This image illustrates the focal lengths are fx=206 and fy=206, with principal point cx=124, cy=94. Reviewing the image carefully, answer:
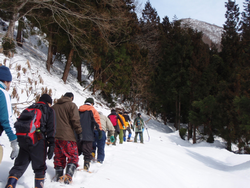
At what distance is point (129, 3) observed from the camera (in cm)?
2656

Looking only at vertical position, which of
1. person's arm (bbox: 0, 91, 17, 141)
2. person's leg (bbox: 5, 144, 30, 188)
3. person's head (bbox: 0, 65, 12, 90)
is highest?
person's head (bbox: 0, 65, 12, 90)

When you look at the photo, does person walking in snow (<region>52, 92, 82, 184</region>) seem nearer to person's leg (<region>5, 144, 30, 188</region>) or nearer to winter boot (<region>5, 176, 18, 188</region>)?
person's leg (<region>5, 144, 30, 188</region>)

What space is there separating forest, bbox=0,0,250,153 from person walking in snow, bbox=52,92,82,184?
9405 millimetres

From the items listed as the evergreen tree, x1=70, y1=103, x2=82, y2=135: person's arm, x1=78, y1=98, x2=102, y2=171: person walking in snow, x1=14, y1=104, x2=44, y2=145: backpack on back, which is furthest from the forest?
x1=14, y1=104, x2=44, y2=145: backpack on back

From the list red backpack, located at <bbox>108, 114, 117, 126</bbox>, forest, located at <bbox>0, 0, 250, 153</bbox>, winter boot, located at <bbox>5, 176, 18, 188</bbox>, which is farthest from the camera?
forest, located at <bbox>0, 0, 250, 153</bbox>

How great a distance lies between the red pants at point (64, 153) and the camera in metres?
3.88

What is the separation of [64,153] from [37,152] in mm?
752

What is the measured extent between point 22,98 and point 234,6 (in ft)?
122

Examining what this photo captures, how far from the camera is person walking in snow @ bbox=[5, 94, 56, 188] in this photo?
10.2 feet

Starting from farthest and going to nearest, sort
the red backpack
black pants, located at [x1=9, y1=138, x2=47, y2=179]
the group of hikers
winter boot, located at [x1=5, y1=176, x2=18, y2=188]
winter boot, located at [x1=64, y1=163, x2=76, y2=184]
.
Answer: the red backpack
winter boot, located at [x1=64, y1=163, x2=76, y2=184]
black pants, located at [x1=9, y1=138, x2=47, y2=179]
winter boot, located at [x1=5, y1=176, x2=18, y2=188]
the group of hikers

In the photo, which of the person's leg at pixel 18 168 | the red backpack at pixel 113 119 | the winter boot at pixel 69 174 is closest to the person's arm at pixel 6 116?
the person's leg at pixel 18 168

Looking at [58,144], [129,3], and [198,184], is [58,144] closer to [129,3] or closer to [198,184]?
[198,184]

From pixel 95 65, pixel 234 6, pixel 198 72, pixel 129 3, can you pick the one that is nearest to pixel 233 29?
pixel 234 6

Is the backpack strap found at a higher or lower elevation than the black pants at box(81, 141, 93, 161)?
higher
